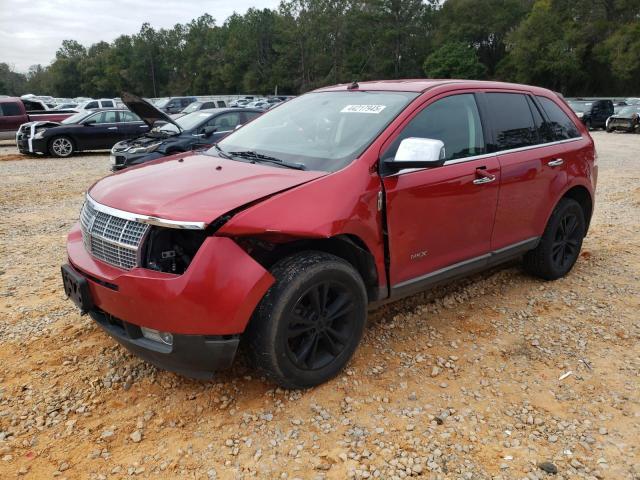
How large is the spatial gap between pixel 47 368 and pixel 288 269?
177 cm

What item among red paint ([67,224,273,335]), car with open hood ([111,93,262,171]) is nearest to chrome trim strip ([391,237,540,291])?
red paint ([67,224,273,335])

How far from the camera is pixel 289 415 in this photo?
282 cm

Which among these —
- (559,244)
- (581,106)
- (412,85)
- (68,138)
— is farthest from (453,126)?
(581,106)

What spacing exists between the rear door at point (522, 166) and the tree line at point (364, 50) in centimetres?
3106

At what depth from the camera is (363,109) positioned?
139 inches

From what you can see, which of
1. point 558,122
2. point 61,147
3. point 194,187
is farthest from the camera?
point 61,147

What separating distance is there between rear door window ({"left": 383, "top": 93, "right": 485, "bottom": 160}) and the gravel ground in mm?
1322

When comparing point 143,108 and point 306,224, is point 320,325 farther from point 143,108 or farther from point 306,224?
point 143,108

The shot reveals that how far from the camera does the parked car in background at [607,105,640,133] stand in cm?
2330

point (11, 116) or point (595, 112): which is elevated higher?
point (11, 116)

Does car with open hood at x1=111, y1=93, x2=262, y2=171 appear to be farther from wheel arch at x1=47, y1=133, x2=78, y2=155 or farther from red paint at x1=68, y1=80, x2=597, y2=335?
A: red paint at x1=68, y1=80, x2=597, y2=335

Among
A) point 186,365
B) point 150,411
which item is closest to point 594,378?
point 186,365

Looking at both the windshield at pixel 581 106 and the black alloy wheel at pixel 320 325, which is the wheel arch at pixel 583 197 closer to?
the black alloy wheel at pixel 320 325

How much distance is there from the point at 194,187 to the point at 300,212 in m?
0.61
